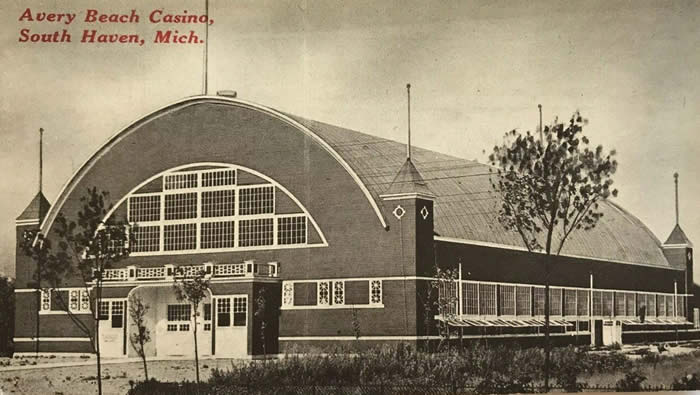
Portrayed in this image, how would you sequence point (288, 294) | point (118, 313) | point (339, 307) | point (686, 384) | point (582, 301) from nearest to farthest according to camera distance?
point (686, 384)
point (339, 307)
point (288, 294)
point (118, 313)
point (582, 301)

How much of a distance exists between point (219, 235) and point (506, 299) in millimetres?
5407

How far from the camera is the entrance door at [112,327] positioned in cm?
2222

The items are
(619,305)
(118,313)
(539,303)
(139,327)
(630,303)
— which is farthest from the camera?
(619,305)

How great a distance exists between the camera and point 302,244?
2197cm

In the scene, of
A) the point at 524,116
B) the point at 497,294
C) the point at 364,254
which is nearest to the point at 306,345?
the point at 364,254

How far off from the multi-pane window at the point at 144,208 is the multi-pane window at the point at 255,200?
5.17ft

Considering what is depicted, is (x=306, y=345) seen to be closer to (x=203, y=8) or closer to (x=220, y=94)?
(x=220, y=94)

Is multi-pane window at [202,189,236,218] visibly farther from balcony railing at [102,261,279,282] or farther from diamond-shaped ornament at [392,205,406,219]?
diamond-shaped ornament at [392,205,406,219]

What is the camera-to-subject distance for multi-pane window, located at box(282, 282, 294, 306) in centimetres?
2191

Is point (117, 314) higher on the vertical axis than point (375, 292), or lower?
lower

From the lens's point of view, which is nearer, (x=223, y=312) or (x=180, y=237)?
(x=223, y=312)

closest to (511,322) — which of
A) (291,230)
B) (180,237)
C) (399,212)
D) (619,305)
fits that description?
(619,305)

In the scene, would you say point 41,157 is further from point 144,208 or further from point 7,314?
point 7,314

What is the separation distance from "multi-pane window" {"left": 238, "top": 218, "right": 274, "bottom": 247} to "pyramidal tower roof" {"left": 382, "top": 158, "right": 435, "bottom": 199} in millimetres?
2251
